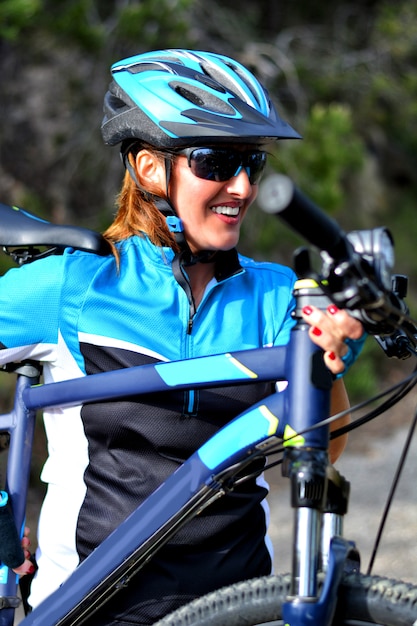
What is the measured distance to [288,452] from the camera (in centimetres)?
162

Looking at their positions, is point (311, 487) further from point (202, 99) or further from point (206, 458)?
point (202, 99)

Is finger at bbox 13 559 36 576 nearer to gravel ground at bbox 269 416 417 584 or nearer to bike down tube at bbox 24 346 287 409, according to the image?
bike down tube at bbox 24 346 287 409

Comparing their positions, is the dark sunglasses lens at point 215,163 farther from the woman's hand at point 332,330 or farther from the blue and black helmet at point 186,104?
the woman's hand at point 332,330

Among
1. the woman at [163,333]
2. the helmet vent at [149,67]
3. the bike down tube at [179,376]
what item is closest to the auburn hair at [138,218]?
the woman at [163,333]

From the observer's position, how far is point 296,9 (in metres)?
10.5

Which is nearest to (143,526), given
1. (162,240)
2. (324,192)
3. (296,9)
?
(162,240)

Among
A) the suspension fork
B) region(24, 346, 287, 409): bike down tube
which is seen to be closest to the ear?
region(24, 346, 287, 409): bike down tube

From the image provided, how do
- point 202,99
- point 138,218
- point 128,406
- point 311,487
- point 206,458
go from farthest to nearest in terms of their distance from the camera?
point 138,218
point 202,99
point 128,406
point 206,458
point 311,487

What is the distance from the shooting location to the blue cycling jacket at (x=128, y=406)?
6.60 ft

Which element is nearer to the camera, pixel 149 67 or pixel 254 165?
pixel 254 165

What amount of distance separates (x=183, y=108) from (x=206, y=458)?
2.66ft

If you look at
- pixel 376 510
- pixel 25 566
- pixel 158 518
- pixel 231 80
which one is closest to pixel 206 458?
pixel 158 518

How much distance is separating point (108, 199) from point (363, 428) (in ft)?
8.87

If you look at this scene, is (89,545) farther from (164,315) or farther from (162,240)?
(162,240)
